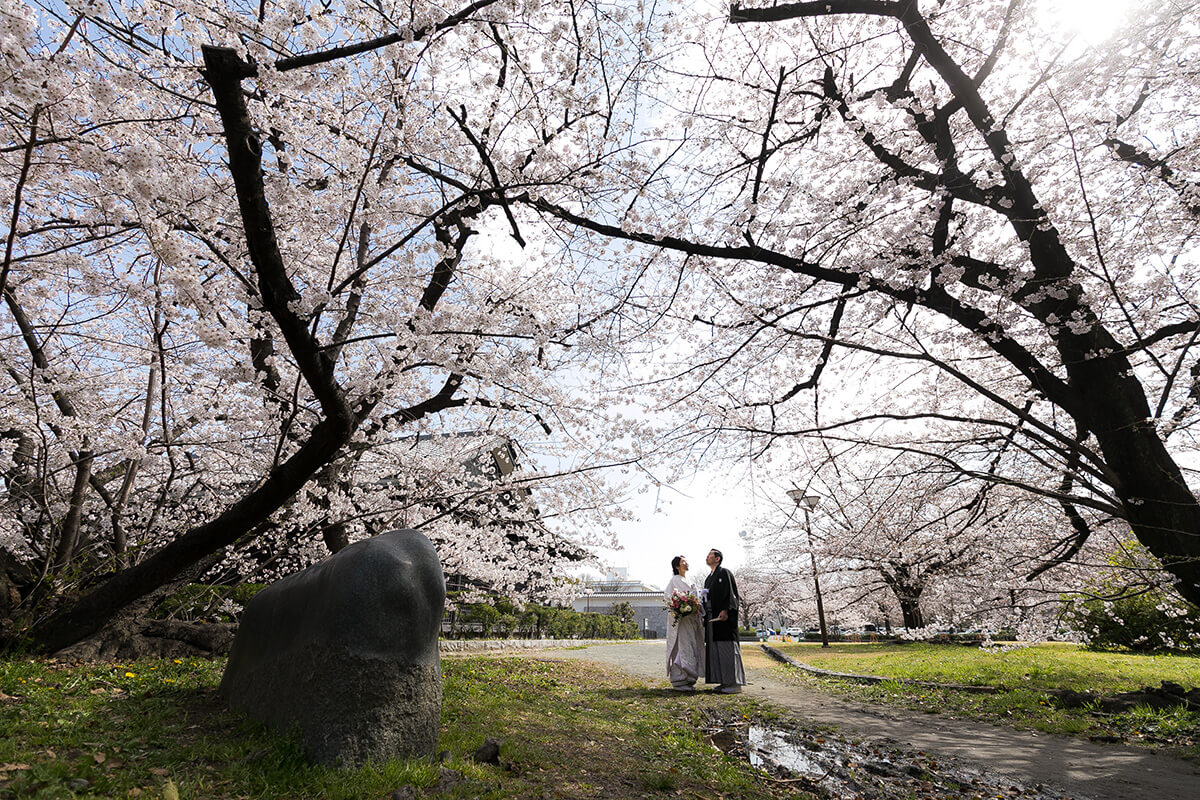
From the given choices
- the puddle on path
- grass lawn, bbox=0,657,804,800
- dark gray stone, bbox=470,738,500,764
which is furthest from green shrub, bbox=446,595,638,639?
dark gray stone, bbox=470,738,500,764

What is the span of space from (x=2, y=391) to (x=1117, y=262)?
12.6 metres

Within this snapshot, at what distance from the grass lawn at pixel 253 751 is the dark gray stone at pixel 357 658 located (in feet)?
0.48

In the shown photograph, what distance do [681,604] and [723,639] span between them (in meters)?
0.77

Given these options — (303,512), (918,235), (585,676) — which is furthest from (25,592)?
(918,235)

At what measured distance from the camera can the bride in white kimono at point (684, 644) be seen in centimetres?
858

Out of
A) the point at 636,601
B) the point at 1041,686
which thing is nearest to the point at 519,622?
the point at 1041,686

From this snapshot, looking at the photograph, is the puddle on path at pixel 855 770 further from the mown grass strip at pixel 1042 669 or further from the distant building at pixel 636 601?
the distant building at pixel 636 601

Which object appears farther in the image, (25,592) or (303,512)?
(303,512)

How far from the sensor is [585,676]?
986 cm

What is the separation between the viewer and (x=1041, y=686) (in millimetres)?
8000

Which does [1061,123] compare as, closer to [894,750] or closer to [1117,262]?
[1117,262]

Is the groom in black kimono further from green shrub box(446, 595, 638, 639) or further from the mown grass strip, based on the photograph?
green shrub box(446, 595, 638, 639)

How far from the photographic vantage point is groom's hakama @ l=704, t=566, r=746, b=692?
8508 millimetres

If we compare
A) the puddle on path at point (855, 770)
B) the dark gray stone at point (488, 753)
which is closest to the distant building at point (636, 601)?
the puddle on path at point (855, 770)
